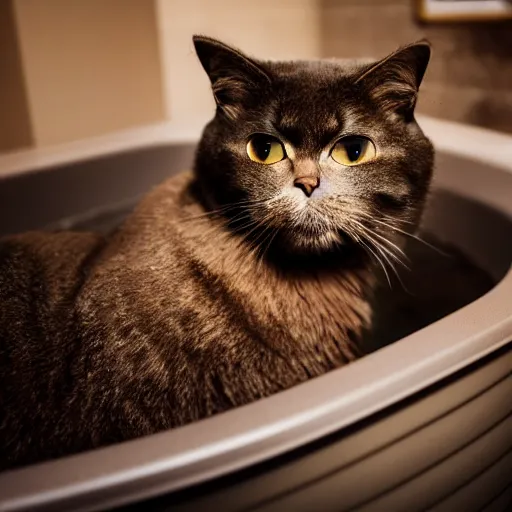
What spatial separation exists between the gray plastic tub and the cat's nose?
0.71 feet

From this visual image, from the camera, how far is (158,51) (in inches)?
74.2

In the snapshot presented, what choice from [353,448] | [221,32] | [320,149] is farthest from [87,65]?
[353,448]

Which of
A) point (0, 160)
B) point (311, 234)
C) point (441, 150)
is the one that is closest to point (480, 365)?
point (311, 234)

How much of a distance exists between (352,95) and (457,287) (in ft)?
1.65

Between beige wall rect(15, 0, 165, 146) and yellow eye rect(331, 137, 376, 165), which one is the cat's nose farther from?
beige wall rect(15, 0, 165, 146)

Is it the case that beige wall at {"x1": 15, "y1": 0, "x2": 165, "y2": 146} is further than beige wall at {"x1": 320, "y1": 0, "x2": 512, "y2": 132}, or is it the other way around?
beige wall at {"x1": 15, "y1": 0, "x2": 165, "y2": 146}

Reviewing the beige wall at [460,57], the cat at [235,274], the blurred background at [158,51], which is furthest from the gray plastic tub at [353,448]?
the blurred background at [158,51]

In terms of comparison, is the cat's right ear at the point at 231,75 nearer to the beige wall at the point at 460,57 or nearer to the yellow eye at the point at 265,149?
the yellow eye at the point at 265,149

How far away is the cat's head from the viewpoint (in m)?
0.74

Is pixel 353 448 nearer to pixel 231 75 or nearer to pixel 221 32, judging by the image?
pixel 231 75

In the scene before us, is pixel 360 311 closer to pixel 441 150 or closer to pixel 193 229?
pixel 193 229

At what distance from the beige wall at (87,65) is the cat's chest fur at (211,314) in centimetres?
119

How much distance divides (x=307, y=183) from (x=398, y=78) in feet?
Result: 0.65

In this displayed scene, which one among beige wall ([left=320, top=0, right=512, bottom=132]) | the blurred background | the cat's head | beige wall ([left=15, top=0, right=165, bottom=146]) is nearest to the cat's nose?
the cat's head
